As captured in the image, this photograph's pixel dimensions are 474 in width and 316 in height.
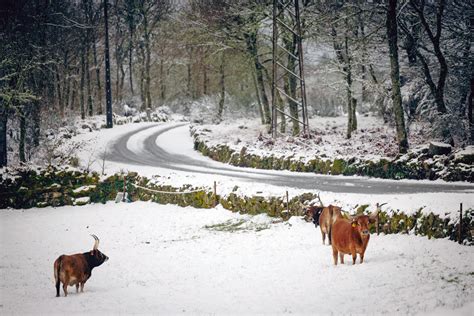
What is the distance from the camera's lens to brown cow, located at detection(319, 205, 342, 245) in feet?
35.8

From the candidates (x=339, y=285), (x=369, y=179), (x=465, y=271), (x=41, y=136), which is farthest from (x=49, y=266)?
(x=41, y=136)

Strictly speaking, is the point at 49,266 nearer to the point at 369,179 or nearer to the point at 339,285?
the point at 339,285

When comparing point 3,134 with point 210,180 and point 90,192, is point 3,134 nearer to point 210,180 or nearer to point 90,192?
point 90,192

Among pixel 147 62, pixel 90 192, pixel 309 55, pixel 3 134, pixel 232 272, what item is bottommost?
pixel 232 272

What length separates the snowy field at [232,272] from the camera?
8.06m

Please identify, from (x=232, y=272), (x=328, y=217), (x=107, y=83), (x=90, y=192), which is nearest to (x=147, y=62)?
(x=107, y=83)

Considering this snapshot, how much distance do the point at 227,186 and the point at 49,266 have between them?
7.33 meters

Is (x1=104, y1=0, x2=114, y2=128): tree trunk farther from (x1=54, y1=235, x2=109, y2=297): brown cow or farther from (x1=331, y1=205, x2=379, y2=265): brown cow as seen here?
(x1=331, y1=205, x2=379, y2=265): brown cow

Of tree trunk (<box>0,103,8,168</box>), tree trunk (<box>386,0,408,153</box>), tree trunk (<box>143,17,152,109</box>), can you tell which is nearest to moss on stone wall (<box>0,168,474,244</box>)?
tree trunk (<box>386,0,408,153</box>)

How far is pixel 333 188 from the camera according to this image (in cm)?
1620

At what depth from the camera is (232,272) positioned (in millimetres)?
10836

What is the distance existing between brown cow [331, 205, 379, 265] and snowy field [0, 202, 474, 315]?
0.40 m

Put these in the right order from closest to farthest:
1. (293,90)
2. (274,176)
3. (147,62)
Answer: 1. (274,176)
2. (293,90)
3. (147,62)

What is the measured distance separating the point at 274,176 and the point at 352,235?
35.9 feet
